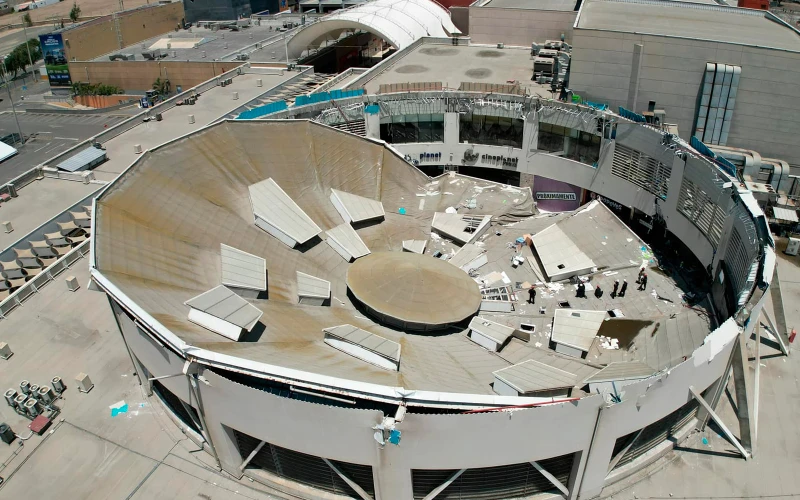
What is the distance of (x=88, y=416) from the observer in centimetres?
3038

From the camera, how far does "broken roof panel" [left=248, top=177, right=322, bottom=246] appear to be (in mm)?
37344

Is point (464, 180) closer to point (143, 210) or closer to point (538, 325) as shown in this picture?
point (538, 325)

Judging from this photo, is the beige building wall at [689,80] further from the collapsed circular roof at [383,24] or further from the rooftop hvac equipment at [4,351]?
the rooftop hvac equipment at [4,351]

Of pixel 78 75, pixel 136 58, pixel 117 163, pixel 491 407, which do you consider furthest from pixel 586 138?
pixel 78 75

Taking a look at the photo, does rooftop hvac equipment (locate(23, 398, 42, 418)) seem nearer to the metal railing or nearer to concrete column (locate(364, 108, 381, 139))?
the metal railing

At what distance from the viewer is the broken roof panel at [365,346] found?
86.6 feet

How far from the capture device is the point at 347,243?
3841 cm

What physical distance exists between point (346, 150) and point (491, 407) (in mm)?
27365

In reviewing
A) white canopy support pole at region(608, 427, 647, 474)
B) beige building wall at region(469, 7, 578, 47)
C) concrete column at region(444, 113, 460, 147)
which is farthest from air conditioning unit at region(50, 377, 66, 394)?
beige building wall at region(469, 7, 578, 47)

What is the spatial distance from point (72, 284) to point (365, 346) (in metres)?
23.2

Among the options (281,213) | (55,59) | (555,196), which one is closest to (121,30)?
(55,59)

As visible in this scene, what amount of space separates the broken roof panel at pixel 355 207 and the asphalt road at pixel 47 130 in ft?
200

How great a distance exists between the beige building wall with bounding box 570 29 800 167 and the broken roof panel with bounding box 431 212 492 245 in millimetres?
18677

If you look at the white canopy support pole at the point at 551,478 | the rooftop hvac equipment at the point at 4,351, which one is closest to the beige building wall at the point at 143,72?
the rooftop hvac equipment at the point at 4,351
